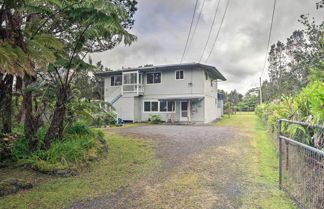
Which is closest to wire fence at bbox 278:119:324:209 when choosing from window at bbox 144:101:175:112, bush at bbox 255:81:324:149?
bush at bbox 255:81:324:149

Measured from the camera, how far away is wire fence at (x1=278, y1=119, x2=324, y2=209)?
7.61 ft

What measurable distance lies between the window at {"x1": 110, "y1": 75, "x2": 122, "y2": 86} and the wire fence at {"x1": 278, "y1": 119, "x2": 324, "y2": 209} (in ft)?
60.6

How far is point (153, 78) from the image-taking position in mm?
19047

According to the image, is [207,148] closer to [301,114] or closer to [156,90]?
[301,114]

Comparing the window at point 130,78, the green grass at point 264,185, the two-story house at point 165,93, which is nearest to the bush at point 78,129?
the green grass at point 264,185

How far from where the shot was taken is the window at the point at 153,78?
61.6 feet

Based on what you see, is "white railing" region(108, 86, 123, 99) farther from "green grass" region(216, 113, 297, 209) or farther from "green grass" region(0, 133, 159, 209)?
"green grass" region(216, 113, 297, 209)

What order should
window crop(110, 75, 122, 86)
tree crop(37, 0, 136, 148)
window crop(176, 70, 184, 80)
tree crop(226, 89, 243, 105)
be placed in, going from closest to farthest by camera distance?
tree crop(37, 0, 136, 148) → window crop(176, 70, 184, 80) → window crop(110, 75, 122, 86) → tree crop(226, 89, 243, 105)

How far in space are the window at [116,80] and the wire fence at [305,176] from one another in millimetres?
18467

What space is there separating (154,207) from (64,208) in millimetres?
1440

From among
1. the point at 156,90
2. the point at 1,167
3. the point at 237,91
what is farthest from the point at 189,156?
the point at 237,91

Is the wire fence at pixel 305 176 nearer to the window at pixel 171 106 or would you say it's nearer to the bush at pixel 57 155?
the bush at pixel 57 155

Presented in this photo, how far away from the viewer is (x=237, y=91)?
203 ft

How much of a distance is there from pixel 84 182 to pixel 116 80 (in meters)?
17.5
